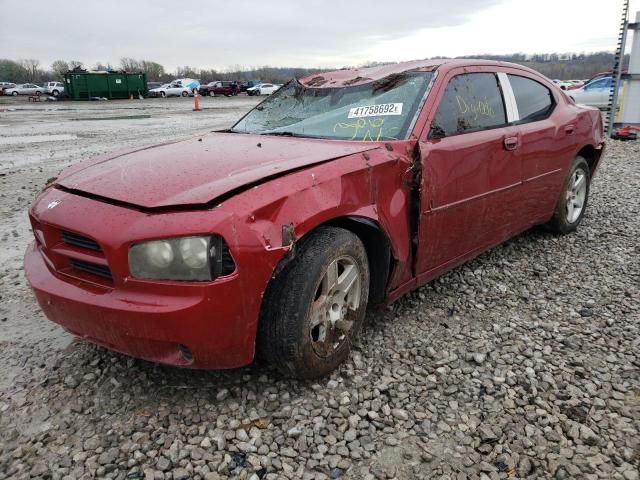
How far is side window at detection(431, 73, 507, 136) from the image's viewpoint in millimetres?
3098

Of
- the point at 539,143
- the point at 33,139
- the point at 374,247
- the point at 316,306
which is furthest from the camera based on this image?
the point at 33,139

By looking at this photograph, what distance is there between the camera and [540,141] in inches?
153

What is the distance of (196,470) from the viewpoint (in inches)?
78.8

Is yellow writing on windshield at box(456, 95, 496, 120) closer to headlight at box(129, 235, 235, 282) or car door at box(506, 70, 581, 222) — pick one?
car door at box(506, 70, 581, 222)

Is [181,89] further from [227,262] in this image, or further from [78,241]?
[227,262]

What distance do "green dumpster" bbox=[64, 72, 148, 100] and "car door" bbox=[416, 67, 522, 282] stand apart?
3750cm

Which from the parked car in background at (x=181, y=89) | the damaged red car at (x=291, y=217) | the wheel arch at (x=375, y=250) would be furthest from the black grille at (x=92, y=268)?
the parked car in background at (x=181, y=89)

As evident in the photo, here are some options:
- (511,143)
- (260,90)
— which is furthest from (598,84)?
(260,90)

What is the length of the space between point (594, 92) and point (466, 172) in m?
16.8

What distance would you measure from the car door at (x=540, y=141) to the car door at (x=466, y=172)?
0.19 metres

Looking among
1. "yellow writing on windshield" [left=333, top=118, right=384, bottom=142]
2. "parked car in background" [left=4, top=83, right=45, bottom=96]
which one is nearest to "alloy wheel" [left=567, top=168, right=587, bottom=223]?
"yellow writing on windshield" [left=333, top=118, right=384, bottom=142]

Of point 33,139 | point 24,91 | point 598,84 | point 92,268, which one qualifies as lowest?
point 33,139

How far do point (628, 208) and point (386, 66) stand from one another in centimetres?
374

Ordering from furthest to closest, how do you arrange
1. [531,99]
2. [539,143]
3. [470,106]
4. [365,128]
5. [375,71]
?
1. [531,99]
2. [539,143]
3. [375,71]
4. [470,106]
5. [365,128]
